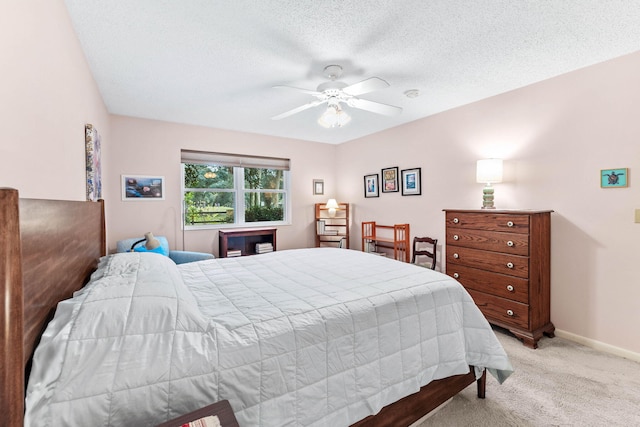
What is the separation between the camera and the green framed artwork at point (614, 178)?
2377 millimetres

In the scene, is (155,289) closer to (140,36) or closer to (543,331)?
(140,36)

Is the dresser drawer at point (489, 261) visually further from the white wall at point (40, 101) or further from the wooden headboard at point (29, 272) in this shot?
the white wall at point (40, 101)

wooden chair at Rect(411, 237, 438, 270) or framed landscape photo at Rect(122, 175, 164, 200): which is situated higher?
framed landscape photo at Rect(122, 175, 164, 200)

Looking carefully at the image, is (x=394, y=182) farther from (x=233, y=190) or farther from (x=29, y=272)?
(x=29, y=272)

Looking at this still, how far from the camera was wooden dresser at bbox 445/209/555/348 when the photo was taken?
2.60m

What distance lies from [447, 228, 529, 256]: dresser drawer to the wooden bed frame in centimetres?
132

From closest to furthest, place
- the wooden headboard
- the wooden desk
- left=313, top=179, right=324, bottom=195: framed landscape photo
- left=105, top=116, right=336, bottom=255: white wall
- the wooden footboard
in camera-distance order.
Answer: the wooden headboard, the wooden footboard, left=105, top=116, right=336, bottom=255: white wall, the wooden desk, left=313, top=179, right=324, bottom=195: framed landscape photo

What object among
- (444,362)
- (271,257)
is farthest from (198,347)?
(271,257)

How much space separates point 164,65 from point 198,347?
2.37 meters

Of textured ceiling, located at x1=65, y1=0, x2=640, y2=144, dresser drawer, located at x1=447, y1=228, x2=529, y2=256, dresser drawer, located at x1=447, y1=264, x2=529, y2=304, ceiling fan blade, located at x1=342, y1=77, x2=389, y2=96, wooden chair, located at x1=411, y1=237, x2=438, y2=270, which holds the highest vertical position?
textured ceiling, located at x1=65, y1=0, x2=640, y2=144

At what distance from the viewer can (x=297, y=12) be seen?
5.81 ft

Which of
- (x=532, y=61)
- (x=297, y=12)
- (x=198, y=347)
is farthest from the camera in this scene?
(x=532, y=61)

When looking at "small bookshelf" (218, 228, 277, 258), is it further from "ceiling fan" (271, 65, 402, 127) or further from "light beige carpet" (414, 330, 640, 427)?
"light beige carpet" (414, 330, 640, 427)

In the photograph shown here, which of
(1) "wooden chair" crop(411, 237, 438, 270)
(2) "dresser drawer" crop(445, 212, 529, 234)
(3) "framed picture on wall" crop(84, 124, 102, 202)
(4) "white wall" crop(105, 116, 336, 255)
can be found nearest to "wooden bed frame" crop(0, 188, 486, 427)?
(3) "framed picture on wall" crop(84, 124, 102, 202)
